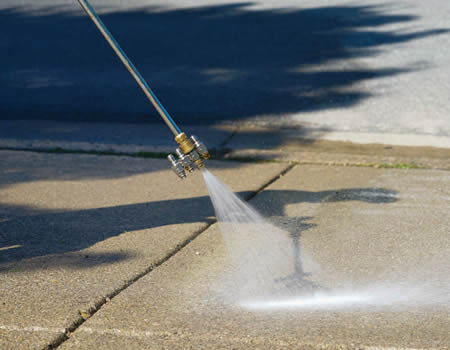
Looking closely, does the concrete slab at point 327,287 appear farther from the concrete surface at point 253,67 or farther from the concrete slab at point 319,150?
the concrete surface at point 253,67

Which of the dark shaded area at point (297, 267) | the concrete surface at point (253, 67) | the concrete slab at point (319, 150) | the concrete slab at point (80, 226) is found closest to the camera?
the concrete slab at point (80, 226)

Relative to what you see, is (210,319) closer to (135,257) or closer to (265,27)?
(135,257)

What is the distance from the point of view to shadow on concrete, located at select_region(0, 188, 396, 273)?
3.36m

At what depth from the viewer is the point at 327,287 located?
2.97 metres

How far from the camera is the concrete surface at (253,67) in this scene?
5988 millimetres

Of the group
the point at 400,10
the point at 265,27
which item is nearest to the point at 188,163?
the point at 265,27

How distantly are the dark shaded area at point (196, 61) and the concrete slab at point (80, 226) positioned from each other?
139cm

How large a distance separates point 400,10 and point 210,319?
779cm

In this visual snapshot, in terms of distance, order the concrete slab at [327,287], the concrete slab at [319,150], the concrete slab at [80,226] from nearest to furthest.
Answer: the concrete slab at [327,287] → the concrete slab at [80,226] → the concrete slab at [319,150]

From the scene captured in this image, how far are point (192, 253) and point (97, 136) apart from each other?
249 cm

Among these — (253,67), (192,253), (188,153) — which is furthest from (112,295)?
(253,67)

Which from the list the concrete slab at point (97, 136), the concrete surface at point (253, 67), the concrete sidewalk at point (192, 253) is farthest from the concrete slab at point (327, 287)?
the concrete surface at point (253, 67)

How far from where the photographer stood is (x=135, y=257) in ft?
10.9

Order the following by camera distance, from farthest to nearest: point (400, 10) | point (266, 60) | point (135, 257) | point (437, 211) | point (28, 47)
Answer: point (400, 10) < point (28, 47) < point (266, 60) < point (437, 211) < point (135, 257)
